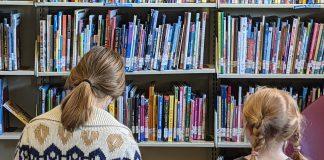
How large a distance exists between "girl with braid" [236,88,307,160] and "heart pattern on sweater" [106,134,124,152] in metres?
0.45

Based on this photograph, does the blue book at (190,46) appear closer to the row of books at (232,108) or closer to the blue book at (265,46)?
the row of books at (232,108)

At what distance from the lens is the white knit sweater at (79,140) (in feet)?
5.03

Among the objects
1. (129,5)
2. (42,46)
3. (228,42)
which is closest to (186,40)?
(228,42)

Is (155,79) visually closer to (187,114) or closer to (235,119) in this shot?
(187,114)

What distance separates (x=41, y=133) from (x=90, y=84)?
0.73 ft

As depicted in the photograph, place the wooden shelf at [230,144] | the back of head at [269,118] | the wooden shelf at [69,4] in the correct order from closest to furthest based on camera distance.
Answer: the back of head at [269,118], the wooden shelf at [69,4], the wooden shelf at [230,144]

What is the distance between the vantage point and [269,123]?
1.64m

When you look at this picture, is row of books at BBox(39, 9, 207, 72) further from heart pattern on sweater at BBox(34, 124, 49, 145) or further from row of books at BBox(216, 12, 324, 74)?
heart pattern on sweater at BBox(34, 124, 49, 145)

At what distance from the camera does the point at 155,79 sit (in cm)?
294

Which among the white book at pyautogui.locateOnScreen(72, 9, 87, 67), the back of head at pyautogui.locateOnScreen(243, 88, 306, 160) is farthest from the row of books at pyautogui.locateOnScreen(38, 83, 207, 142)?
the back of head at pyautogui.locateOnScreen(243, 88, 306, 160)

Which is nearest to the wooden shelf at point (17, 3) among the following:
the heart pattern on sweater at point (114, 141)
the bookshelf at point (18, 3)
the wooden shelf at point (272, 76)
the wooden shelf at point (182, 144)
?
the bookshelf at point (18, 3)

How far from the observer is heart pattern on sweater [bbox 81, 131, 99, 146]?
60.3 inches

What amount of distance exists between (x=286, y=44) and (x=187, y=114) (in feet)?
2.17

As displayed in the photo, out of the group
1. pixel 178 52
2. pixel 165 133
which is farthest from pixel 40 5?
pixel 165 133
